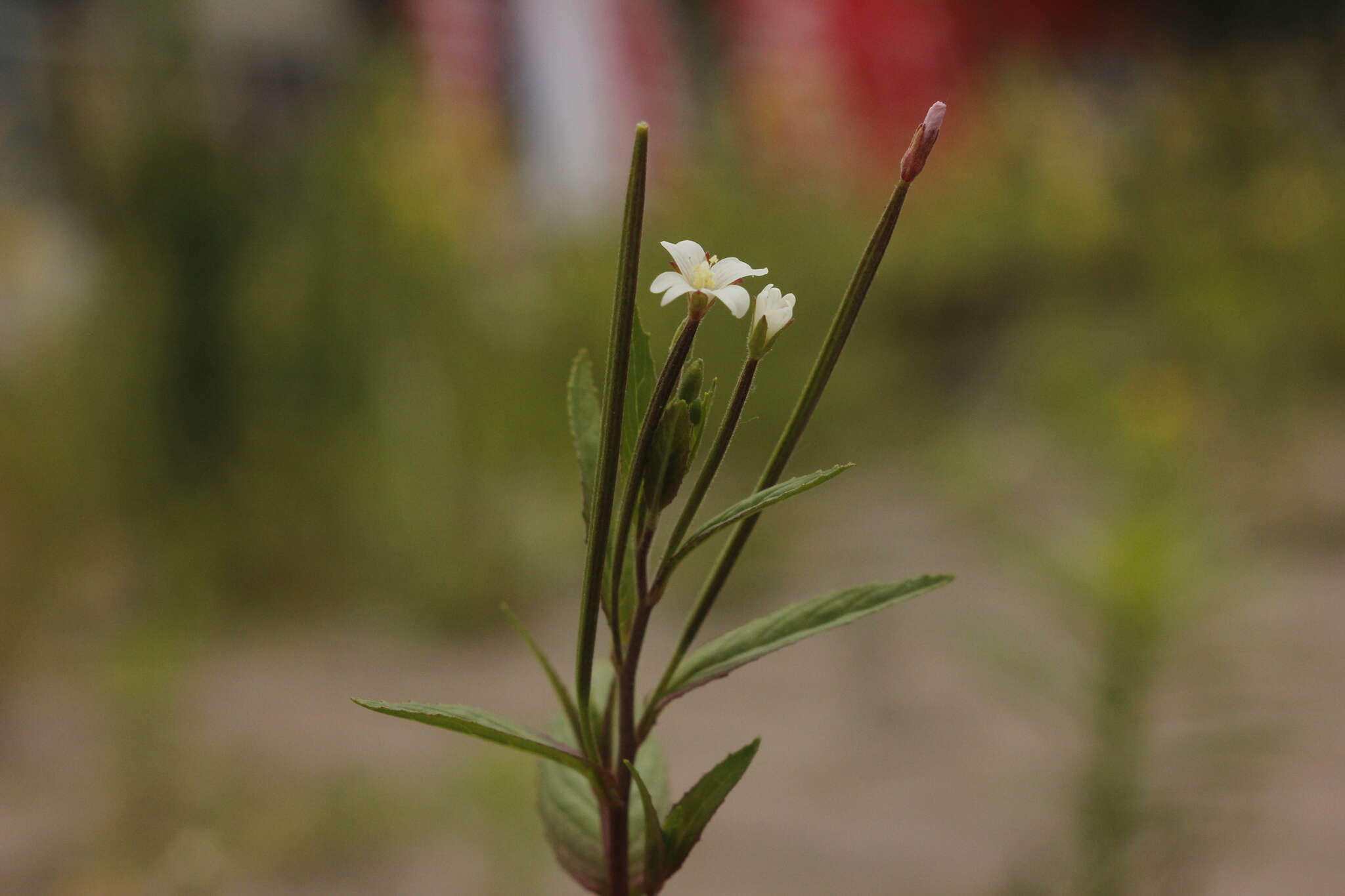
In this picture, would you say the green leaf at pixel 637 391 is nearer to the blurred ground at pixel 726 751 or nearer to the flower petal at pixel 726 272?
the flower petal at pixel 726 272

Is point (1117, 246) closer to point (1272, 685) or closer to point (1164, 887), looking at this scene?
point (1272, 685)

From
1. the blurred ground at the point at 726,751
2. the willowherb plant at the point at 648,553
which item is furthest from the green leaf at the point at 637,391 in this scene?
the blurred ground at the point at 726,751

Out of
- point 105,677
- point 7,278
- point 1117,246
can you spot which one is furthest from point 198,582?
point 1117,246

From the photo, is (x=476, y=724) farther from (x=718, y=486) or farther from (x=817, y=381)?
(x=718, y=486)

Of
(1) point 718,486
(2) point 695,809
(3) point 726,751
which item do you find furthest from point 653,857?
(1) point 718,486

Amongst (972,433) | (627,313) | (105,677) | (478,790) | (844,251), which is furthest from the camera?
(844,251)

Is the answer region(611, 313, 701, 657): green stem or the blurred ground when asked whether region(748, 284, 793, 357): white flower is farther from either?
the blurred ground

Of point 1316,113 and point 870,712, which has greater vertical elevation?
point 1316,113
